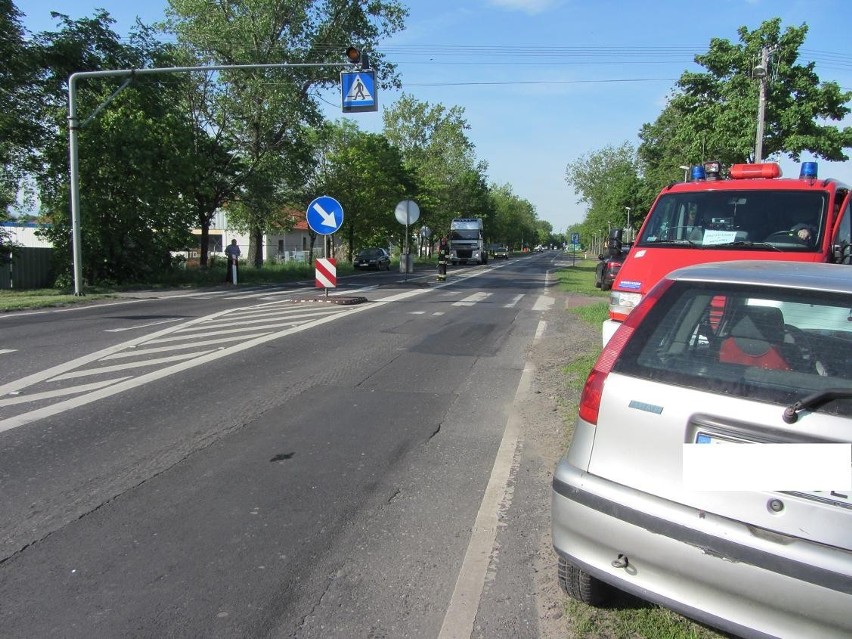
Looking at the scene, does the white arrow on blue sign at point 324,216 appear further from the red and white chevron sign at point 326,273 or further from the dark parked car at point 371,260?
the dark parked car at point 371,260

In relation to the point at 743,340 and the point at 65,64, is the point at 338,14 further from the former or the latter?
the point at 743,340

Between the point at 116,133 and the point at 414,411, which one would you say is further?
the point at 116,133

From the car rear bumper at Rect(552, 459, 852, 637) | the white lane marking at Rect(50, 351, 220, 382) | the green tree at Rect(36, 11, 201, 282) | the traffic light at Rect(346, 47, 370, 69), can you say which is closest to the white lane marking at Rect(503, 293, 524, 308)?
the traffic light at Rect(346, 47, 370, 69)

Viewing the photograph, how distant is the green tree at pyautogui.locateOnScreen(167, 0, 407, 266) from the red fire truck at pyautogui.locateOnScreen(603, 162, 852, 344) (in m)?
22.6

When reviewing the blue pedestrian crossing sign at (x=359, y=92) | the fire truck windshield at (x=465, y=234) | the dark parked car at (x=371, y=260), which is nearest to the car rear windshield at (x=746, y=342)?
the blue pedestrian crossing sign at (x=359, y=92)

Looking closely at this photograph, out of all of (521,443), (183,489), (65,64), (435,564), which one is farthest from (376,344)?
(65,64)

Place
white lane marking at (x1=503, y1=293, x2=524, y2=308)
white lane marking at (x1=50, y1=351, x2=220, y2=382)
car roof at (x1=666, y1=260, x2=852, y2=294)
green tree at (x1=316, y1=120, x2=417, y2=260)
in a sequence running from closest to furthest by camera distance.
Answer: car roof at (x1=666, y1=260, x2=852, y2=294) < white lane marking at (x1=50, y1=351, x2=220, y2=382) < white lane marking at (x1=503, y1=293, x2=524, y2=308) < green tree at (x1=316, y1=120, x2=417, y2=260)

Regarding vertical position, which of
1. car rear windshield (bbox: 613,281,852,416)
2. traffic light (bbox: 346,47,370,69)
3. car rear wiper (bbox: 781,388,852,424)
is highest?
traffic light (bbox: 346,47,370,69)

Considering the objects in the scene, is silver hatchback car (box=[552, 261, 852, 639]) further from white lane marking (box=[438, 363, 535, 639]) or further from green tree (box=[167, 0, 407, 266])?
green tree (box=[167, 0, 407, 266])

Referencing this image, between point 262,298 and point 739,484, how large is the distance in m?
16.3

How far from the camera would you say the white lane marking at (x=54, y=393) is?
6027 mm

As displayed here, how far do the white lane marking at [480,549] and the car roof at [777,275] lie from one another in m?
1.75

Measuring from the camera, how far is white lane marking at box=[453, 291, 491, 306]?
55.5 feet

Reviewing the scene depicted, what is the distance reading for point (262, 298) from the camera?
17.4m
